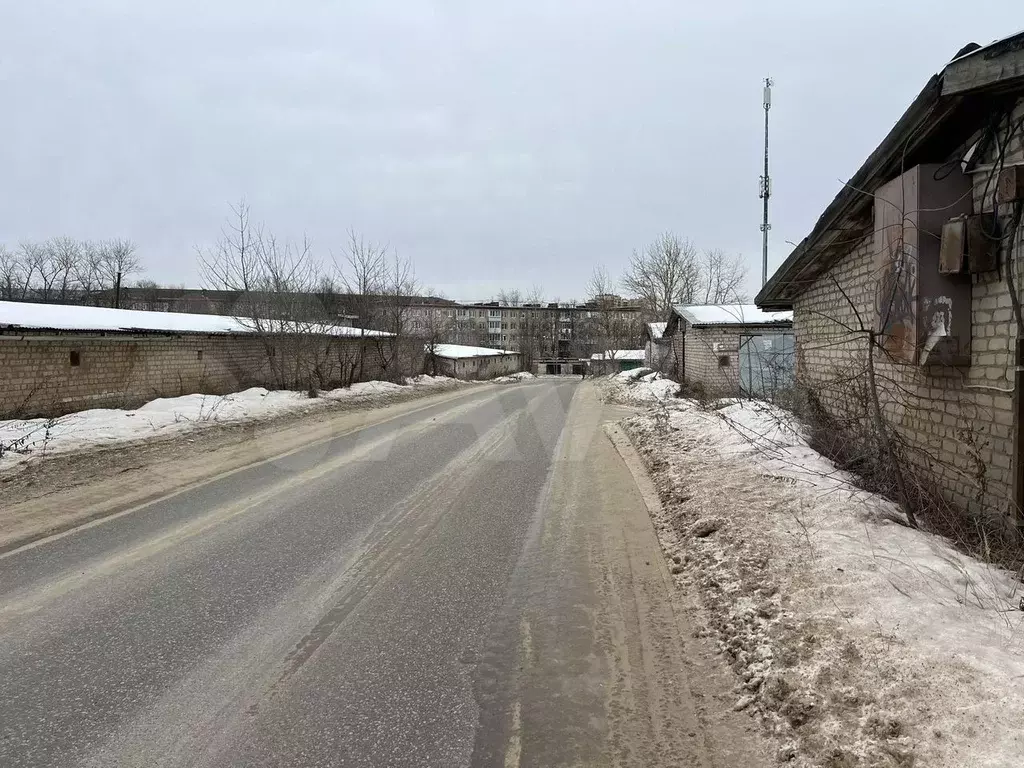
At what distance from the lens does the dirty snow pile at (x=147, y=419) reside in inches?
Result: 433

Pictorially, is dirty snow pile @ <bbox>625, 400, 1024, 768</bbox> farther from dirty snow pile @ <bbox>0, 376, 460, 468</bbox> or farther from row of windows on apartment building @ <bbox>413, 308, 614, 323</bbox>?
row of windows on apartment building @ <bbox>413, 308, 614, 323</bbox>

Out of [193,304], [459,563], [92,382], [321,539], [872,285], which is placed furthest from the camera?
[193,304]

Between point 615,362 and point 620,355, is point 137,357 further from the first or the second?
point 620,355

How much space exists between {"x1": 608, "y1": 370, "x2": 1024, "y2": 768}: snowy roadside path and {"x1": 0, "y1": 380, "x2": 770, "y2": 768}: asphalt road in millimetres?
431

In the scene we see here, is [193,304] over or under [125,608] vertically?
over

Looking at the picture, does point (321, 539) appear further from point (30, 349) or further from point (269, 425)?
point (30, 349)

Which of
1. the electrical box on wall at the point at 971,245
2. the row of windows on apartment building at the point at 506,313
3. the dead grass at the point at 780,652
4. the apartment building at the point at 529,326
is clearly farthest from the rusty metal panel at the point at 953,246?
the row of windows on apartment building at the point at 506,313

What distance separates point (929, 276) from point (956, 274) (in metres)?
0.22

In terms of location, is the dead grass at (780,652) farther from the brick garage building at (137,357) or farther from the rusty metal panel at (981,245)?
the brick garage building at (137,357)

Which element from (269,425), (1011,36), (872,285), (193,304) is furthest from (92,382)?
(193,304)

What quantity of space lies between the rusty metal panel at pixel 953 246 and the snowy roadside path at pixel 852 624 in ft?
7.20

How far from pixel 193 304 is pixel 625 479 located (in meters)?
68.7

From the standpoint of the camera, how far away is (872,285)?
25.6 feet

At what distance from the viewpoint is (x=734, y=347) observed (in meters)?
21.4
